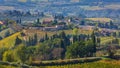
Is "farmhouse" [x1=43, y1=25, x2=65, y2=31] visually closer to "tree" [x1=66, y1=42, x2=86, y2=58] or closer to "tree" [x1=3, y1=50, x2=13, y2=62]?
"tree" [x1=66, y1=42, x2=86, y2=58]

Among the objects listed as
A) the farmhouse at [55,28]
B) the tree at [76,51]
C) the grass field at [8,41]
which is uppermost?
the tree at [76,51]

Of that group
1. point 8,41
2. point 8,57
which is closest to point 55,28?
point 8,41

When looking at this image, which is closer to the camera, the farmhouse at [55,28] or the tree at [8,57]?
the tree at [8,57]

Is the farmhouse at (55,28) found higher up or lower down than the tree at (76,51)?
lower down

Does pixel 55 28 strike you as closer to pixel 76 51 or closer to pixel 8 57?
pixel 76 51

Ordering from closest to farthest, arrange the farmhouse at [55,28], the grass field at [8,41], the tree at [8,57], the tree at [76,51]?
the tree at [8,57], the tree at [76,51], the grass field at [8,41], the farmhouse at [55,28]

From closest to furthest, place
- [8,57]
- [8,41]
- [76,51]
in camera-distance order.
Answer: [8,57], [76,51], [8,41]

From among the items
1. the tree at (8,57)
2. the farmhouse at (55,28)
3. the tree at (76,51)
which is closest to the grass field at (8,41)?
the farmhouse at (55,28)

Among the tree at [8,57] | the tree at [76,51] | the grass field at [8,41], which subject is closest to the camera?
the tree at [8,57]

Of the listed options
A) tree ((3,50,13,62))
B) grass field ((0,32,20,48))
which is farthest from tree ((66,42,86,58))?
grass field ((0,32,20,48))

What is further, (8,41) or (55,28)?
(55,28)

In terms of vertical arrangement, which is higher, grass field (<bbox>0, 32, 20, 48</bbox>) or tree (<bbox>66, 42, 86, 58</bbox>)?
tree (<bbox>66, 42, 86, 58</bbox>)

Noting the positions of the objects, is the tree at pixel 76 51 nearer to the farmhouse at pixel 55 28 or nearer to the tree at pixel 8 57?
the tree at pixel 8 57

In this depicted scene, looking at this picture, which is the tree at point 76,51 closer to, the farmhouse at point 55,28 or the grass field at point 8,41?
the grass field at point 8,41
